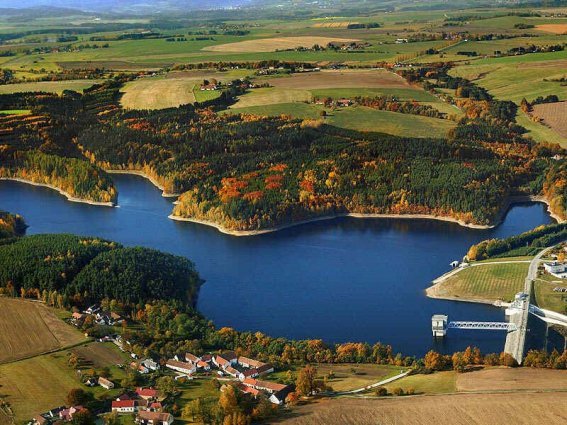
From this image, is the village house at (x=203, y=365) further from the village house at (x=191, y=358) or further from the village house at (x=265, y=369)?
the village house at (x=265, y=369)

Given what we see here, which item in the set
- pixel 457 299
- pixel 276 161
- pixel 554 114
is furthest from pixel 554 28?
pixel 457 299

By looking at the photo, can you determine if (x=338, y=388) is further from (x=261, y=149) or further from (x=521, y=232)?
(x=261, y=149)

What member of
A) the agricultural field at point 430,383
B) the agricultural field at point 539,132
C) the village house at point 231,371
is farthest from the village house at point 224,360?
the agricultural field at point 539,132

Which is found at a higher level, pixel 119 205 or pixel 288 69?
pixel 288 69

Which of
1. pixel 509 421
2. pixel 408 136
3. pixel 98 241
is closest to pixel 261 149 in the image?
pixel 408 136

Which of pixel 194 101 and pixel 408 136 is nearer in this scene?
pixel 408 136

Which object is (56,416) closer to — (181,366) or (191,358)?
(181,366)
